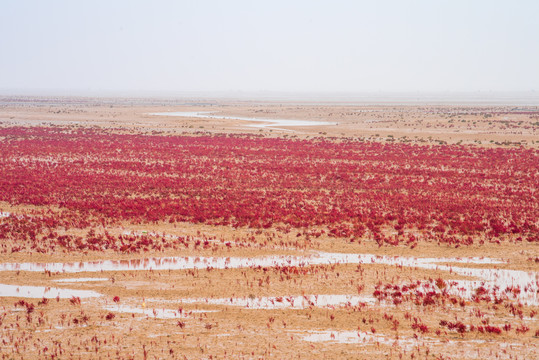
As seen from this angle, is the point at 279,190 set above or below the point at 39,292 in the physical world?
above

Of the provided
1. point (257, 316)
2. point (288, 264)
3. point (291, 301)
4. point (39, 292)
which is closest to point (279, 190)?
point (288, 264)

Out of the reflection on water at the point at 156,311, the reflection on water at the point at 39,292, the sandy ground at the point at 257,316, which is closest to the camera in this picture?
the sandy ground at the point at 257,316

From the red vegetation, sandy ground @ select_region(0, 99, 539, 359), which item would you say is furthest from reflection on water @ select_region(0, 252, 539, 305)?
the red vegetation

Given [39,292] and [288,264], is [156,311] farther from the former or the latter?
[288,264]

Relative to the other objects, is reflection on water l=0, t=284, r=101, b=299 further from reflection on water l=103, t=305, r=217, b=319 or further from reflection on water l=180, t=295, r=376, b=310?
reflection on water l=180, t=295, r=376, b=310

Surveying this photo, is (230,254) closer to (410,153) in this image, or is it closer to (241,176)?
(241,176)

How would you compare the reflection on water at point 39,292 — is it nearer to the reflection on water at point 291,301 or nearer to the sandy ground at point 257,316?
the sandy ground at point 257,316

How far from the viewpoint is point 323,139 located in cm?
6284

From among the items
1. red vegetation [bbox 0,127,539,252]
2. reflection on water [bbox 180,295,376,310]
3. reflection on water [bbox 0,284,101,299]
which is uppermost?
red vegetation [bbox 0,127,539,252]

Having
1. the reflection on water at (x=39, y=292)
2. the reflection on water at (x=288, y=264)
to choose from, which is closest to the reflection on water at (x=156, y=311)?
the reflection on water at (x=39, y=292)

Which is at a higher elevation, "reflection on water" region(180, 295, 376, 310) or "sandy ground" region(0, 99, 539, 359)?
"sandy ground" region(0, 99, 539, 359)

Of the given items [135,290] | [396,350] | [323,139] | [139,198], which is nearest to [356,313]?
[396,350]

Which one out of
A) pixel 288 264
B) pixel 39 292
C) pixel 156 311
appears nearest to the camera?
pixel 156 311

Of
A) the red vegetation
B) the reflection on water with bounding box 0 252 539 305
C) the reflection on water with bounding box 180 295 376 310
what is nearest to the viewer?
the reflection on water with bounding box 180 295 376 310
